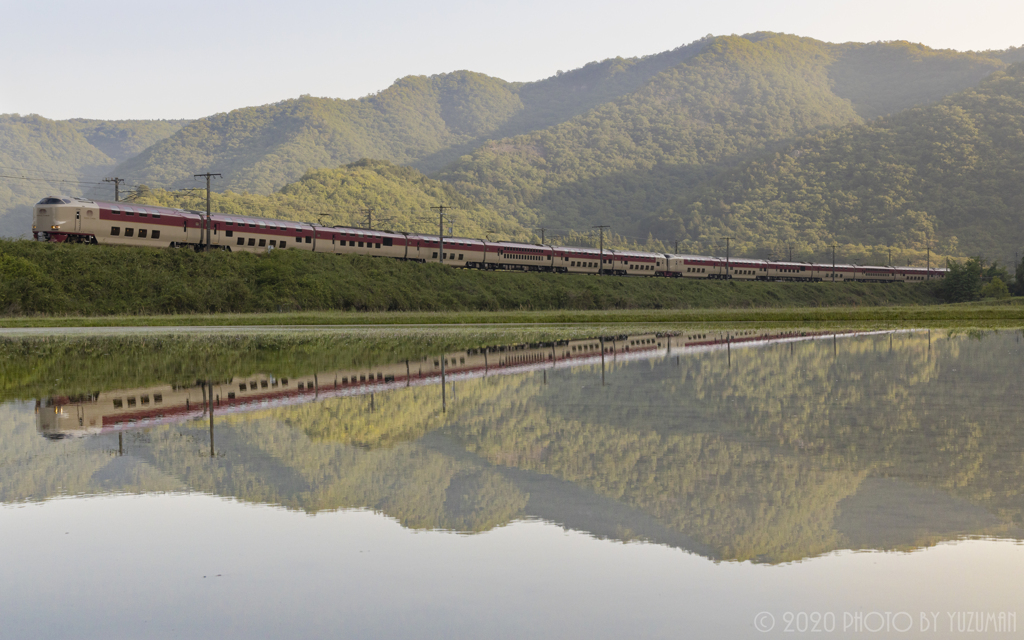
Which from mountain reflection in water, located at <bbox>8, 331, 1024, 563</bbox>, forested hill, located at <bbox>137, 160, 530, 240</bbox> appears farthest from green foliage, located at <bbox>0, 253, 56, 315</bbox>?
forested hill, located at <bbox>137, 160, 530, 240</bbox>

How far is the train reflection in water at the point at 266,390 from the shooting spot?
440 inches

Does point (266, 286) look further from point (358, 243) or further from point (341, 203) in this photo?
point (341, 203)

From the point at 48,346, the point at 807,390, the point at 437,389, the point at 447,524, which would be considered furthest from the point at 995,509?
the point at 48,346

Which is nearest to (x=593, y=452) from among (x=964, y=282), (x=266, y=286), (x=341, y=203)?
(x=266, y=286)

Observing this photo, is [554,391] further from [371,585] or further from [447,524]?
[371,585]

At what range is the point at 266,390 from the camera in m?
14.4

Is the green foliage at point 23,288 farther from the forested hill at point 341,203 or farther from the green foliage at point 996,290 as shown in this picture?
the green foliage at point 996,290

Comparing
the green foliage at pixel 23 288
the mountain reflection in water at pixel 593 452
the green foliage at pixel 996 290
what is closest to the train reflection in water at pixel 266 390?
the mountain reflection in water at pixel 593 452

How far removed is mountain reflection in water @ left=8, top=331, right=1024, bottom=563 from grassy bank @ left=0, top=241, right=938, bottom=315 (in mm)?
34970

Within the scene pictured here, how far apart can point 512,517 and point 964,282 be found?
133m

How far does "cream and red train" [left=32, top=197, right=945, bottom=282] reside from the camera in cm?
5300

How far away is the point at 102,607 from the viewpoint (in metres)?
4.57

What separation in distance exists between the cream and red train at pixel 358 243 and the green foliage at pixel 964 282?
9.47 m

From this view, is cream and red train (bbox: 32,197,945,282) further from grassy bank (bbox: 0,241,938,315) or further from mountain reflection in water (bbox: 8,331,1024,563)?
→ mountain reflection in water (bbox: 8,331,1024,563)
